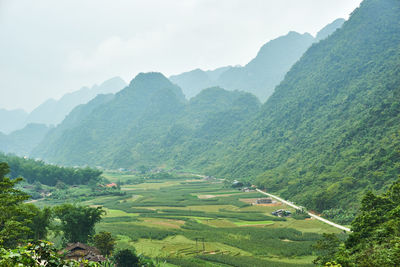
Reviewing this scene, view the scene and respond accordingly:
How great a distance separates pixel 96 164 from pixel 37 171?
221ft

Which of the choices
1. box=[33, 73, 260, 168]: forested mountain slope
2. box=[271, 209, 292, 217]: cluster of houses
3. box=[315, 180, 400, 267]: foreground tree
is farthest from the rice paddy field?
box=[33, 73, 260, 168]: forested mountain slope

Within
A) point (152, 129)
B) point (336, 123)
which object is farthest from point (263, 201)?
point (152, 129)

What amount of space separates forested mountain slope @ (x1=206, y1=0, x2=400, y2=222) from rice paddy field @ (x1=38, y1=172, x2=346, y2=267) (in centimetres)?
887

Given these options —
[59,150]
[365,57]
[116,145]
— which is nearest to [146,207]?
[365,57]

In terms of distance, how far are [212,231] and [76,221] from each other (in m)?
15.8

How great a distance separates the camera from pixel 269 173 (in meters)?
64.2

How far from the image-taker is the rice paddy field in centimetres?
2494

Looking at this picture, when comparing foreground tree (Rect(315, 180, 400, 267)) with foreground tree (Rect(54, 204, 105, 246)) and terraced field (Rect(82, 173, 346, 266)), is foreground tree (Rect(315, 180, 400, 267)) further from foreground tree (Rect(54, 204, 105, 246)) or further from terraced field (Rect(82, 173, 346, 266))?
foreground tree (Rect(54, 204, 105, 246))

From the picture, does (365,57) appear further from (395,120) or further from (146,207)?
(146,207)

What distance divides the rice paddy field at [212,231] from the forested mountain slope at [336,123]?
887cm

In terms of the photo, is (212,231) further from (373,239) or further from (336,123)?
(336,123)

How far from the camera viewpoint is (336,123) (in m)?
63.8

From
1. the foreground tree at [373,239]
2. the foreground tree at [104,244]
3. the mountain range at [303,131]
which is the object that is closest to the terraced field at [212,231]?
the foreground tree at [104,244]

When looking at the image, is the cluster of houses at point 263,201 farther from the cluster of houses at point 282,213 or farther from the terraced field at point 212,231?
the cluster of houses at point 282,213
